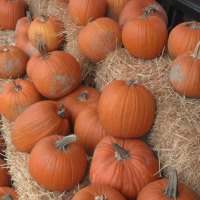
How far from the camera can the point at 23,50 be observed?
367 cm

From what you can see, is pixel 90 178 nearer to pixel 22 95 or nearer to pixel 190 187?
pixel 190 187

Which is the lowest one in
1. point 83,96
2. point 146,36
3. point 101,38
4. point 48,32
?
point 83,96

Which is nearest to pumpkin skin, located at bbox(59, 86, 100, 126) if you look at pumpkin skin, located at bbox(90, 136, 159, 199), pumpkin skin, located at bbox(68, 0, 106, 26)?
pumpkin skin, located at bbox(90, 136, 159, 199)

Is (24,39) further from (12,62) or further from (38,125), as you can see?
(38,125)

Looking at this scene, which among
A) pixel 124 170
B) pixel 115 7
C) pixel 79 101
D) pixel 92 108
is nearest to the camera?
pixel 124 170

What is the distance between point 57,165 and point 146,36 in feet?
3.52

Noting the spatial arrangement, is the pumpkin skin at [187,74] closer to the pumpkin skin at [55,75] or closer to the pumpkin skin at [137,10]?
the pumpkin skin at [137,10]

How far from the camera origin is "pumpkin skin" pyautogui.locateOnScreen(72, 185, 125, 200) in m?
1.86

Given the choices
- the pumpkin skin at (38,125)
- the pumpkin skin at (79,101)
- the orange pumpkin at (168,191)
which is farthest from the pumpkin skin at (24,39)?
the orange pumpkin at (168,191)

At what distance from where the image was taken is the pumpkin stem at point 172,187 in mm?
1726

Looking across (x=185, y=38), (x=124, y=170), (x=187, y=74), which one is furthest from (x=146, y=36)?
(x=124, y=170)

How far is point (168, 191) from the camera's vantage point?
178 cm

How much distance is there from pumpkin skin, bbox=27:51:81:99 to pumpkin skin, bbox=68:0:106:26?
56 cm

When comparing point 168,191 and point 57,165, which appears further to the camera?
point 57,165
